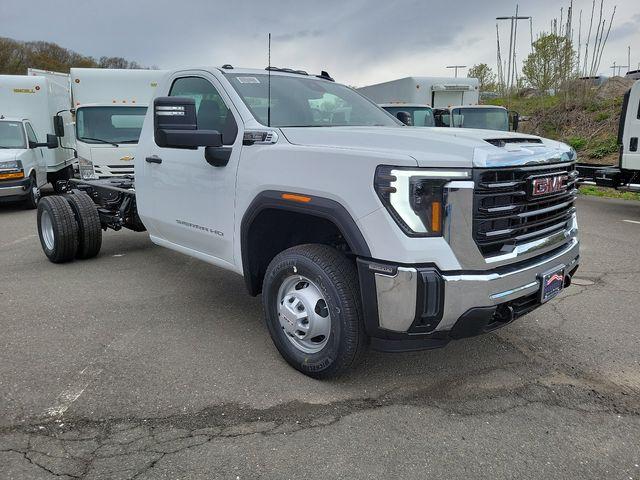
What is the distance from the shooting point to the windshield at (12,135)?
12.0m

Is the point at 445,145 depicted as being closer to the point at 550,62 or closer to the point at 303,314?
the point at 303,314

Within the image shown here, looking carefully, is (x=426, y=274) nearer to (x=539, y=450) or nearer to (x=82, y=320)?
(x=539, y=450)

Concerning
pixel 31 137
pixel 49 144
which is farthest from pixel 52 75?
pixel 49 144

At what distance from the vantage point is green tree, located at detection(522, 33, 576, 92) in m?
19.9

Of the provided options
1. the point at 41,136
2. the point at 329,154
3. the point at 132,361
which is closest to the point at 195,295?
the point at 132,361

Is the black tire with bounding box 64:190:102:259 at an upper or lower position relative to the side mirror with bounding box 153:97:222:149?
lower

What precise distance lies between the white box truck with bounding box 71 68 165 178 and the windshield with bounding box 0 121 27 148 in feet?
4.50

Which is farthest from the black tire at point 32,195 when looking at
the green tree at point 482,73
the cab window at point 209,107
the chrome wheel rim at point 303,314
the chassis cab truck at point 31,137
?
the green tree at point 482,73

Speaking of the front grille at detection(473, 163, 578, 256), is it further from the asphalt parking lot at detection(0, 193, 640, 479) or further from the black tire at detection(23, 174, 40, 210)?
the black tire at detection(23, 174, 40, 210)

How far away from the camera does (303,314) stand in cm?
343

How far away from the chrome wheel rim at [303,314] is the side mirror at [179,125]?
114 centimetres

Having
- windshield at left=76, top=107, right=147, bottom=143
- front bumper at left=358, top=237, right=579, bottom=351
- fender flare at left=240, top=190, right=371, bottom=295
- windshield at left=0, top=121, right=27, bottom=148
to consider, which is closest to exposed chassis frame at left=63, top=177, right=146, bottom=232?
fender flare at left=240, top=190, right=371, bottom=295

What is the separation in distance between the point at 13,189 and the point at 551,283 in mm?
11191

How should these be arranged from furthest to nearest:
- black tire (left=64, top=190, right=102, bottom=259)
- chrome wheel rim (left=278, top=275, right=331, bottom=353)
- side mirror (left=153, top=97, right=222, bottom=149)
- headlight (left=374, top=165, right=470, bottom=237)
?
black tire (left=64, top=190, right=102, bottom=259)
side mirror (left=153, top=97, right=222, bottom=149)
chrome wheel rim (left=278, top=275, right=331, bottom=353)
headlight (left=374, top=165, right=470, bottom=237)
